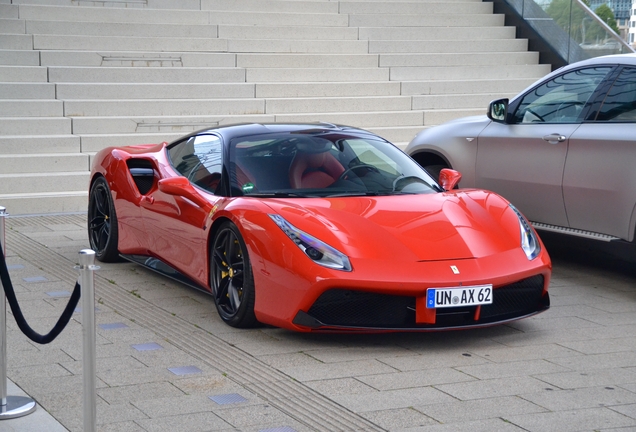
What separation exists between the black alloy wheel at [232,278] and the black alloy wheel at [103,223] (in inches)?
74.2

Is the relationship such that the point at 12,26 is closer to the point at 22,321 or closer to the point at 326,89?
the point at 326,89

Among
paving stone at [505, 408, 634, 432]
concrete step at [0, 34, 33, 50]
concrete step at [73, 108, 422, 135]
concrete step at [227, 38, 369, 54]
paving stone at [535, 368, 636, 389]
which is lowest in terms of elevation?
paving stone at [535, 368, 636, 389]

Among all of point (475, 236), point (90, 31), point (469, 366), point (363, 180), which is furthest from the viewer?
point (90, 31)

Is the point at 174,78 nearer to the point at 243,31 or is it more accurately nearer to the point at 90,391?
the point at 243,31

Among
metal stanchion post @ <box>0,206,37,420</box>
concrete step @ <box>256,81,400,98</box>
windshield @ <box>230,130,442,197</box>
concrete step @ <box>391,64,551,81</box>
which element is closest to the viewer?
metal stanchion post @ <box>0,206,37,420</box>

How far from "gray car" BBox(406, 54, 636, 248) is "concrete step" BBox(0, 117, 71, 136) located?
550 cm

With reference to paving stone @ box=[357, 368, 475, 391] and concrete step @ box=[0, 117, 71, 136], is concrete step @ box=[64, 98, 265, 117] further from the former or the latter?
paving stone @ box=[357, 368, 475, 391]

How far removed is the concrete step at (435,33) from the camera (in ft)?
51.1

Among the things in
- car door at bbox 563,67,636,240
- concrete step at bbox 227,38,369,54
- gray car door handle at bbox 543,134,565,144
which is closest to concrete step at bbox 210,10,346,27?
concrete step at bbox 227,38,369,54

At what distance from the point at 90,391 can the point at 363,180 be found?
3055mm

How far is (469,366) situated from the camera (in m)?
4.94

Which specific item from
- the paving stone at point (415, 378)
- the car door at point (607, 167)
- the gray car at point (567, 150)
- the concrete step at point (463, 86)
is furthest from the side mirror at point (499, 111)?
the concrete step at point (463, 86)

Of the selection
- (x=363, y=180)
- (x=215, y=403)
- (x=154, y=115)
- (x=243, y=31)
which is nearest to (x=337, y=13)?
(x=243, y=31)

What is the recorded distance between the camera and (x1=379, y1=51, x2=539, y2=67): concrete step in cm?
1495
